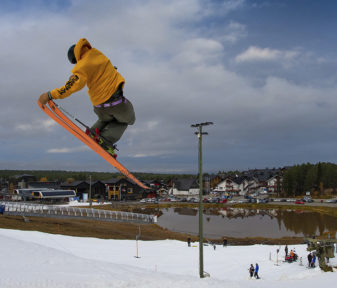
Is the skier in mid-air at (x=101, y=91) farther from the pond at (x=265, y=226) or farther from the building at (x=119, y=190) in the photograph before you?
the building at (x=119, y=190)

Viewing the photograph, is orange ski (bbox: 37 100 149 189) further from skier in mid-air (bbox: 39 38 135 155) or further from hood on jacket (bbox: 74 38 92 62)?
hood on jacket (bbox: 74 38 92 62)

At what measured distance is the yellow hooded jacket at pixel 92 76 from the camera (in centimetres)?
705

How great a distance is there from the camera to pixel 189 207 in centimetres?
8231

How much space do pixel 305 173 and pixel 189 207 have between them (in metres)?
46.8

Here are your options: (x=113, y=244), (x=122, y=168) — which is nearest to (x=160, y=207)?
(x=113, y=244)

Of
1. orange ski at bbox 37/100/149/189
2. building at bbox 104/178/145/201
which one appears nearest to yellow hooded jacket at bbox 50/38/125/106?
orange ski at bbox 37/100/149/189

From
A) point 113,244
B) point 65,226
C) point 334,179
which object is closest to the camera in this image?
point 113,244

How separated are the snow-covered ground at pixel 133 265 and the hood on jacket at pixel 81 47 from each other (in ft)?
33.5

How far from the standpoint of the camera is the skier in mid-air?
7.09 meters

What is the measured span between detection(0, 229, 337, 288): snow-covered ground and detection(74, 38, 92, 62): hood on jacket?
402 inches

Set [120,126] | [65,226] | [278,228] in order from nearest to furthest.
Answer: [120,126], [65,226], [278,228]

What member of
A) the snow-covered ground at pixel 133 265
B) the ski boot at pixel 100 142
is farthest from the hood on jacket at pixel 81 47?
the snow-covered ground at pixel 133 265

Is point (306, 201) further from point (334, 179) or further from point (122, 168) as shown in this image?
point (122, 168)

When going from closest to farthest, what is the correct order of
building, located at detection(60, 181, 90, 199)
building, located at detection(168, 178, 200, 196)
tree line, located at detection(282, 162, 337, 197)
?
building, located at detection(60, 181, 90, 199), tree line, located at detection(282, 162, 337, 197), building, located at detection(168, 178, 200, 196)
